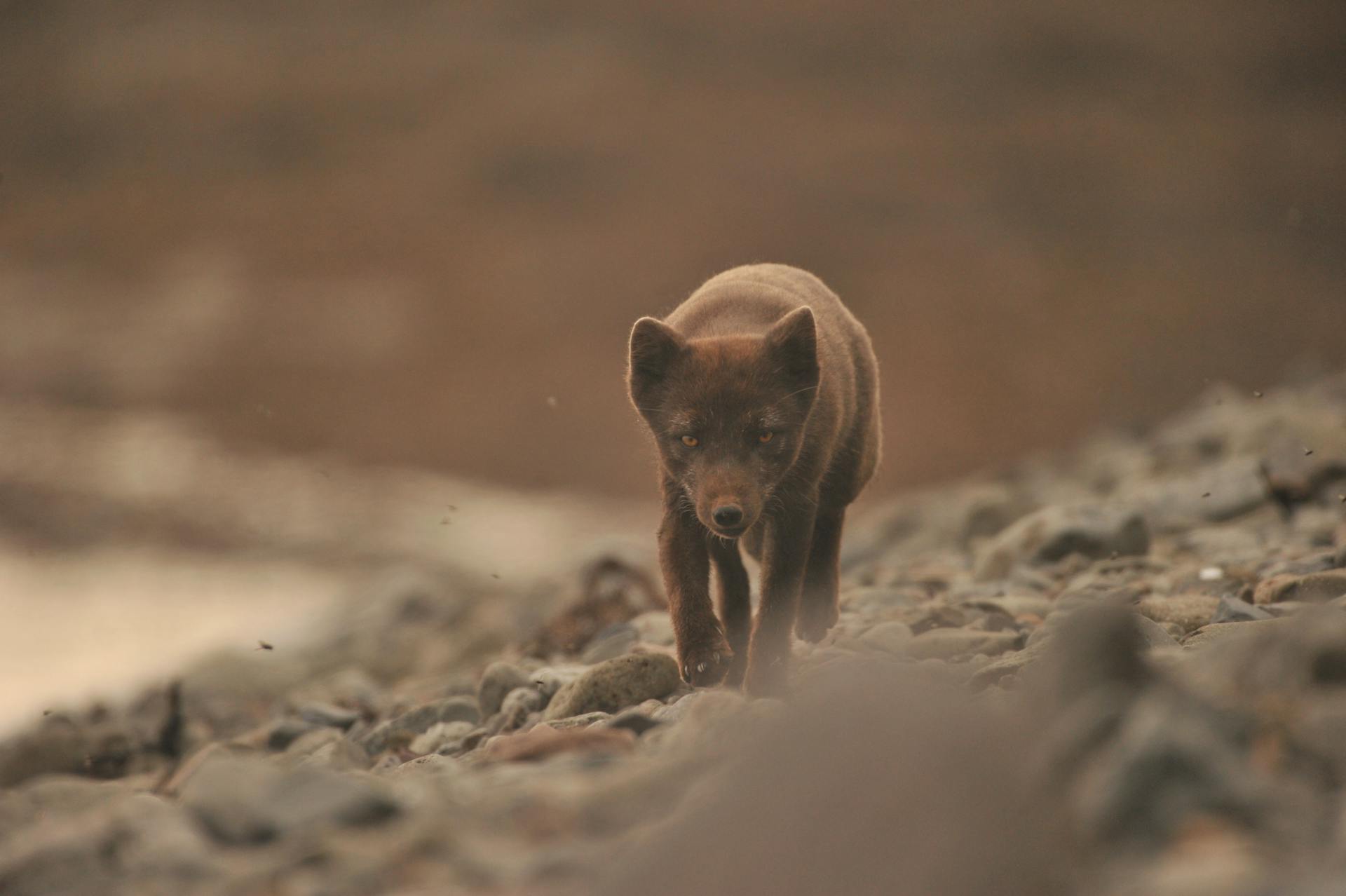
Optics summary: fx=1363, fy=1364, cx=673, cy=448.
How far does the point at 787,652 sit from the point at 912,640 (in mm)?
650

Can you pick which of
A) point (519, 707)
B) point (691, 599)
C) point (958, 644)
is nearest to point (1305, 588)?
point (958, 644)

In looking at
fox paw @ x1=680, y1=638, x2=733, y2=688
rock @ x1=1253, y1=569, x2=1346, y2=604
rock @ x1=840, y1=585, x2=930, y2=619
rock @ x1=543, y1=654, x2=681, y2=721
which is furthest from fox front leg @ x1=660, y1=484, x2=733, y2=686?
rock @ x1=1253, y1=569, x2=1346, y2=604

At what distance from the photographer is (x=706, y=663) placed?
6.08 meters

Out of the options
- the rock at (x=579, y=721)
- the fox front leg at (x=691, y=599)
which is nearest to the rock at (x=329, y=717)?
the rock at (x=579, y=721)

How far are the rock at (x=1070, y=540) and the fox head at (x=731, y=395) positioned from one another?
3325mm

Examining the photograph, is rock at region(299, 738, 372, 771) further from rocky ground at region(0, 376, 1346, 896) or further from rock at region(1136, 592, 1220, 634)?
rock at region(1136, 592, 1220, 634)

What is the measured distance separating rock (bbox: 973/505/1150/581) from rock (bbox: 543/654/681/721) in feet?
11.3

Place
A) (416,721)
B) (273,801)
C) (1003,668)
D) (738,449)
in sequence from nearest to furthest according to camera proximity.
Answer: (273,801)
(1003,668)
(738,449)
(416,721)

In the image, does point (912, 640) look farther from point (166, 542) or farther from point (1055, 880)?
point (166, 542)

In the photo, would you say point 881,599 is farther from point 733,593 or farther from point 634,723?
point 634,723

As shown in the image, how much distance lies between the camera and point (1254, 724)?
3475 millimetres

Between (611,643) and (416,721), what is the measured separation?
170 centimetres

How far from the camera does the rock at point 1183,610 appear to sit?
6293mm

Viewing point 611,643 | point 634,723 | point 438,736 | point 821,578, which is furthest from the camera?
point 611,643
